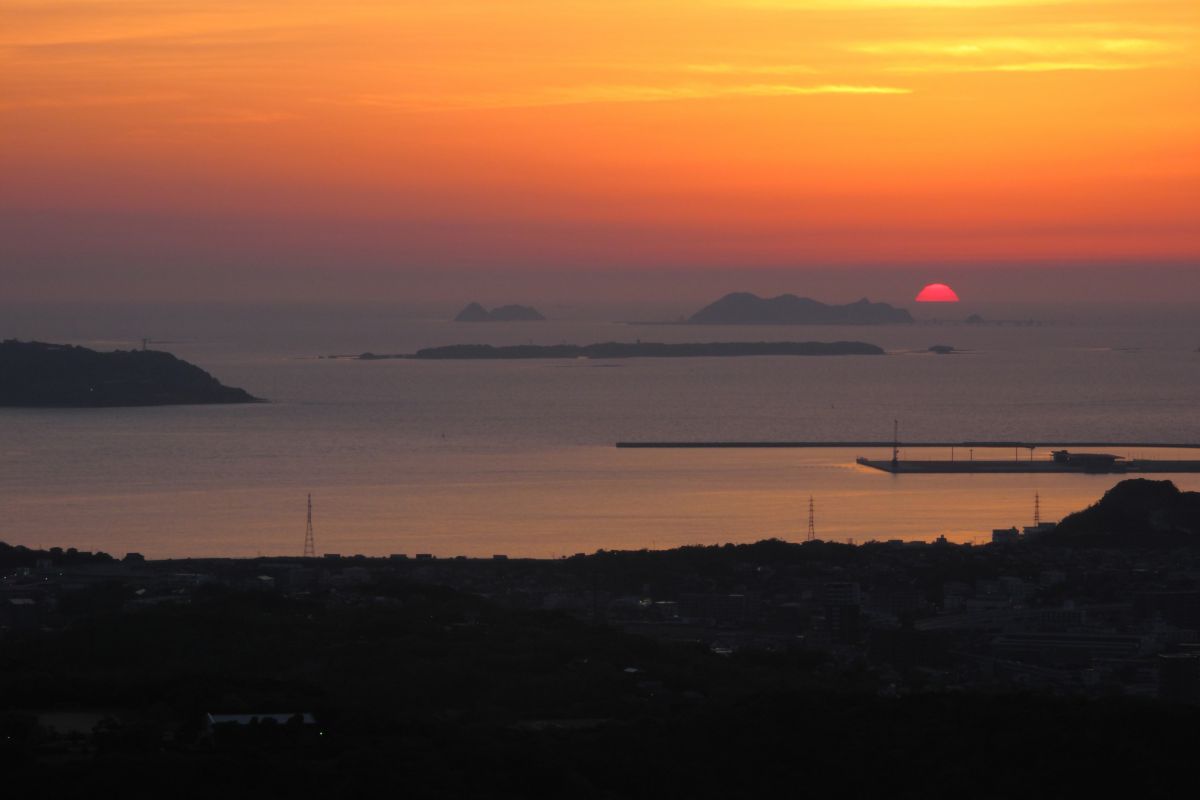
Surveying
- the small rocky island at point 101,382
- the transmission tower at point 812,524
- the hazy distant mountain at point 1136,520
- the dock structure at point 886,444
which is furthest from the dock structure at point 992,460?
the small rocky island at point 101,382

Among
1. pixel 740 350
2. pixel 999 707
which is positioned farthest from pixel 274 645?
pixel 740 350

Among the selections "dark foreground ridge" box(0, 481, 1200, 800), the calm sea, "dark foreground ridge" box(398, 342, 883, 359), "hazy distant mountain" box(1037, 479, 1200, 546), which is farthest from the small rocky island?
"dark foreground ridge" box(0, 481, 1200, 800)

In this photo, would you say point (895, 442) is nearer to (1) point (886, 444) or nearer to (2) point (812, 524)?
(1) point (886, 444)

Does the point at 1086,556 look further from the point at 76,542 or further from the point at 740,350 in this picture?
the point at 740,350

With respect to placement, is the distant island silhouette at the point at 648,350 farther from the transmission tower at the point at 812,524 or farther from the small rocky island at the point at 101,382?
the transmission tower at the point at 812,524

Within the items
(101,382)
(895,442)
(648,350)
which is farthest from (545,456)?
(648,350)

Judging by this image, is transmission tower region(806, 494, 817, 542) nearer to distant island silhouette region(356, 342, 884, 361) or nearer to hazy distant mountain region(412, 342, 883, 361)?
distant island silhouette region(356, 342, 884, 361)
